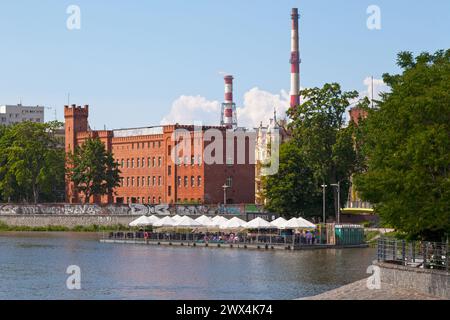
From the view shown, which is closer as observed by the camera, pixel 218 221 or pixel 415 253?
pixel 415 253

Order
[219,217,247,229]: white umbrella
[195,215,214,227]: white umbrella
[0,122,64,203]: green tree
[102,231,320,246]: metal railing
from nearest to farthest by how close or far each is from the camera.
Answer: [102,231,320,246]: metal railing, [219,217,247,229]: white umbrella, [195,215,214,227]: white umbrella, [0,122,64,203]: green tree

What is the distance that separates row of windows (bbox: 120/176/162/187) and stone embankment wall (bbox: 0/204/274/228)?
68.8 feet

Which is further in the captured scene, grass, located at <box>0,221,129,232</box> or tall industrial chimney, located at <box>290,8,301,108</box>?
tall industrial chimney, located at <box>290,8,301,108</box>

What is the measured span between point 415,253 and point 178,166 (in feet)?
332

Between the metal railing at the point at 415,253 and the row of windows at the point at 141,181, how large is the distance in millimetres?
101833

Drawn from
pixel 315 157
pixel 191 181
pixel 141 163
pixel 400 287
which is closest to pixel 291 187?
pixel 315 157

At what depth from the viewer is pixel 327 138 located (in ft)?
381

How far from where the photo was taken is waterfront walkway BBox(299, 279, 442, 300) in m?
45.9

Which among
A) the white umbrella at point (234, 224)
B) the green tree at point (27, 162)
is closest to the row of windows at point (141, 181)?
the green tree at point (27, 162)

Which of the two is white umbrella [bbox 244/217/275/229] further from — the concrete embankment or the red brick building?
the red brick building

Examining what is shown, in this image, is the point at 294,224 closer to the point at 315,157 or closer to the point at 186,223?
the point at 186,223

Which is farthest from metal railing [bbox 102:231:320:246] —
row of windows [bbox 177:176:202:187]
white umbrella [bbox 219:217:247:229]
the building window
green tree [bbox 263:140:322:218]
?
the building window

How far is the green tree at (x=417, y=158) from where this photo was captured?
150 ft

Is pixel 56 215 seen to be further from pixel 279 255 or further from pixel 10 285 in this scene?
pixel 10 285
